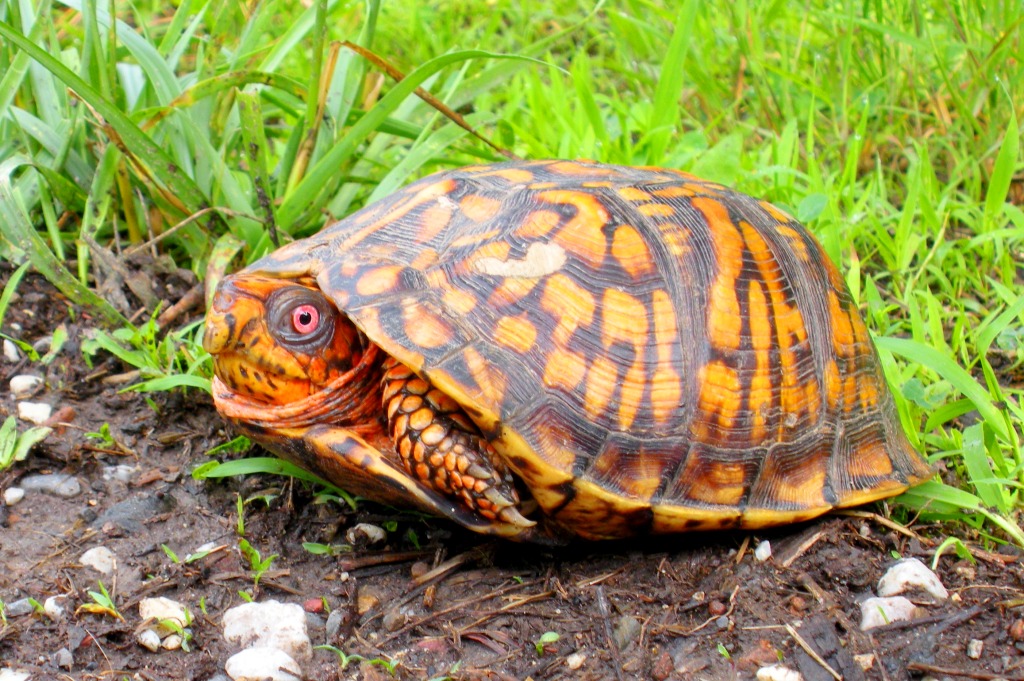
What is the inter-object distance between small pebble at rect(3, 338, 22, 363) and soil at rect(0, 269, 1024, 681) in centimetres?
17

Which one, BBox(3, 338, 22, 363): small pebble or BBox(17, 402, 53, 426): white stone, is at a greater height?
BBox(3, 338, 22, 363): small pebble

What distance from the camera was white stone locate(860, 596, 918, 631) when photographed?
2.01m

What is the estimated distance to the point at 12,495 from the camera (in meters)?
2.34

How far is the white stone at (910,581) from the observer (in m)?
2.08

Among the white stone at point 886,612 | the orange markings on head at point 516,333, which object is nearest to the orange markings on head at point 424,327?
the orange markings on head at point 516,333

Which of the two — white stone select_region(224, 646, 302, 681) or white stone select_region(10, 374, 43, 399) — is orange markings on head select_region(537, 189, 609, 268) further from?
white stone select_region(10, 374, 43, 399)

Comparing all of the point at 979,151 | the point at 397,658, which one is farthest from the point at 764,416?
the point at 979,151

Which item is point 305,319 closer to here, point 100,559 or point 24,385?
point 100,559

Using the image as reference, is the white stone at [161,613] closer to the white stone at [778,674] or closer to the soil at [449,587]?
the soil at [449,587]

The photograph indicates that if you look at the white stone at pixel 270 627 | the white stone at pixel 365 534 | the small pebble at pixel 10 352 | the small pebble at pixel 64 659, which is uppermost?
the small pebble at pixel 10 352

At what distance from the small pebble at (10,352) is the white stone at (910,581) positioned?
246 centimetres

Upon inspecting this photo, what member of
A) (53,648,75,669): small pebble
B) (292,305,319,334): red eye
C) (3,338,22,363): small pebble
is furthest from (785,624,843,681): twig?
(3,338,22,363): small pebble

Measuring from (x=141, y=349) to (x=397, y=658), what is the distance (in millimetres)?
1353

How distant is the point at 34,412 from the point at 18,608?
771 mm
